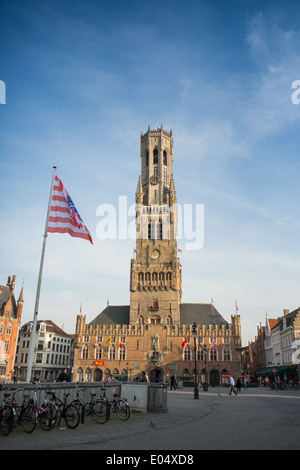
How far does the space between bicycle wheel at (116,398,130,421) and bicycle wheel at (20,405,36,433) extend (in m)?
3.73

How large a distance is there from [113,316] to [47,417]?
188 ft

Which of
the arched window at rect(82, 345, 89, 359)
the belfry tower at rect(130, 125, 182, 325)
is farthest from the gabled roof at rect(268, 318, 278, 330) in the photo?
the arched window at rect(82, 345, 89, 359)

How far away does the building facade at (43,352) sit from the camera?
7550 centimetres

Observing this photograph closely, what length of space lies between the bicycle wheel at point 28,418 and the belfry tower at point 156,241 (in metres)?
52.7

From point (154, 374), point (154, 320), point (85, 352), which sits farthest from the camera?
point (154, 320)

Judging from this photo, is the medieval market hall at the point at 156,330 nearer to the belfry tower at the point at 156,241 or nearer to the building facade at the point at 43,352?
the belfry tower at the point at 156,241

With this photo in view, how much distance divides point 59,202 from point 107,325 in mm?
50147

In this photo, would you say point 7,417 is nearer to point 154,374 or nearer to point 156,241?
point 154,374

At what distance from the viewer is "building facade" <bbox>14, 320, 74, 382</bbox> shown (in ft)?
248

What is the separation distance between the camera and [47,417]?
35.0 ft

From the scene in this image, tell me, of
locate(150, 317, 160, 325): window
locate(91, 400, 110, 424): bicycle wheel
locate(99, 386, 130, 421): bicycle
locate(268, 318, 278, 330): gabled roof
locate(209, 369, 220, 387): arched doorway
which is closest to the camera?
locate(91, 400, 110, 424): bicycle wheel

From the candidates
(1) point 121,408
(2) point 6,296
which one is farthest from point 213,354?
(1) point 121,408

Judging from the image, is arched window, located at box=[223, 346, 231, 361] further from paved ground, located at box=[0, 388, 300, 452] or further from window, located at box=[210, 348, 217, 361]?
paved ground, located at box=[0, 388, 300, 452]

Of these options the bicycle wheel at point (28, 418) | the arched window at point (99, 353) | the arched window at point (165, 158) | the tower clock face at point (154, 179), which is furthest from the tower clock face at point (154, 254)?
the bicycle wheel at point (28, 418)
